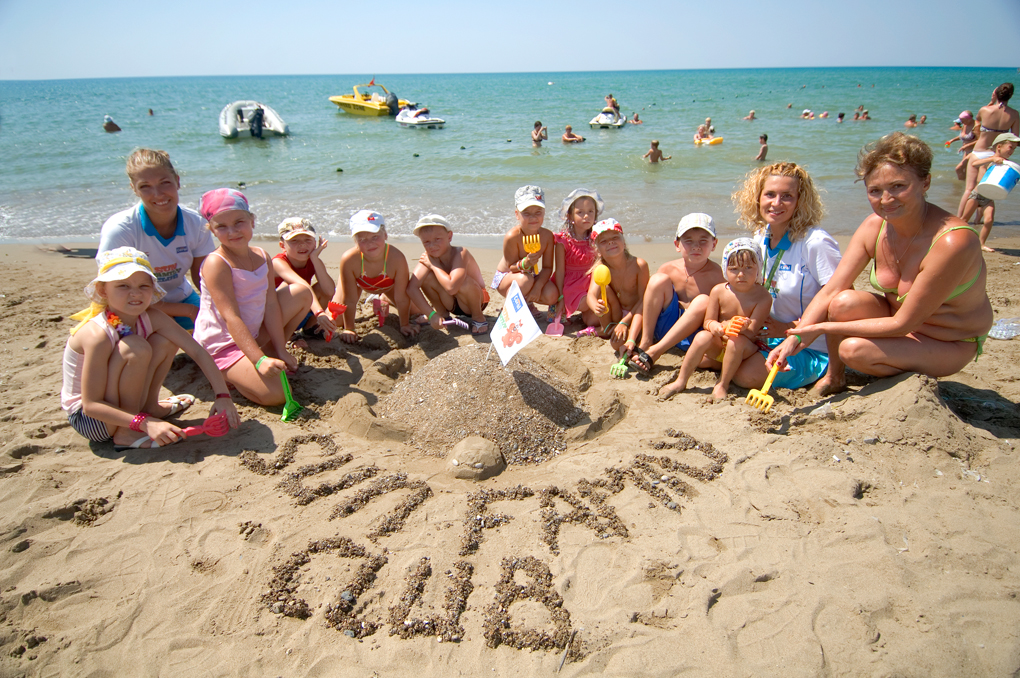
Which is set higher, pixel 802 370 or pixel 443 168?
pixel 443 168

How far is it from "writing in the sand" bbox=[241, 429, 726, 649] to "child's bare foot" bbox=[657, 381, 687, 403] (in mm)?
456

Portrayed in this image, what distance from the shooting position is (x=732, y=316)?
3.63 metres

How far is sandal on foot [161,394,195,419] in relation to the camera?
338cm

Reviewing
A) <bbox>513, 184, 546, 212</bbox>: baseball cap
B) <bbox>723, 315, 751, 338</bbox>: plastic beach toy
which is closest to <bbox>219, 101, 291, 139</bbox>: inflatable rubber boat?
<bbox>513, 184, 546, 212</bbox>: baseball cap

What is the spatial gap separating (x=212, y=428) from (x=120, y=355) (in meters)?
0.63

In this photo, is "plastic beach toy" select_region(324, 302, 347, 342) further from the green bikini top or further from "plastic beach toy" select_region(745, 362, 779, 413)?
the green bikini top

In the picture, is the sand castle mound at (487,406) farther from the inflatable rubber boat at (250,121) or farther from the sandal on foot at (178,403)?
the inflatable rubber boat at (250,121)

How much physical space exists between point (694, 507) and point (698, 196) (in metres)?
8.72

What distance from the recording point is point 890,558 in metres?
2.23

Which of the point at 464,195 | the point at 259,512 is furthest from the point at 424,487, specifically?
the point at 464,195

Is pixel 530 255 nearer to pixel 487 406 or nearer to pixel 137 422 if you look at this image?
pixel 487 406

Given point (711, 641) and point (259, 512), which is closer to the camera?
point (711, 641)

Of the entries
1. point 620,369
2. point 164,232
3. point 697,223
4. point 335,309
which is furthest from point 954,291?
point 164,232

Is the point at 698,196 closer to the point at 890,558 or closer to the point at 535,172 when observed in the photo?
the point at 535,172
